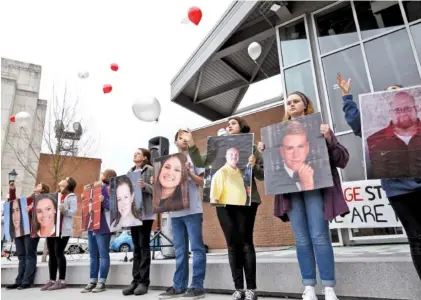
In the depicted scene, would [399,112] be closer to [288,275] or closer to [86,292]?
[288,275]

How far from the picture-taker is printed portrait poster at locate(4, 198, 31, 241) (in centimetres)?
508

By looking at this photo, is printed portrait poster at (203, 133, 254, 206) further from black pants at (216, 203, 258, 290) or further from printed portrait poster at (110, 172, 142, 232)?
printed portrait poster at (110, 172, 142, 232)

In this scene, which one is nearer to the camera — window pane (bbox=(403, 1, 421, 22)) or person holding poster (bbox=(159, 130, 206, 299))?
person holding poster (bbox=(159, 130, 206, 299))

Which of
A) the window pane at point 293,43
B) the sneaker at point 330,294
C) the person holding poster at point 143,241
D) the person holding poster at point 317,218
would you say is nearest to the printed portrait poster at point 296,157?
the person holding poster at point 317,218

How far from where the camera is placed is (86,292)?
397cm

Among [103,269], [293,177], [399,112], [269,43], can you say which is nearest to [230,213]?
[293,177]

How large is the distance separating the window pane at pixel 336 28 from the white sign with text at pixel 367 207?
326 centimetres

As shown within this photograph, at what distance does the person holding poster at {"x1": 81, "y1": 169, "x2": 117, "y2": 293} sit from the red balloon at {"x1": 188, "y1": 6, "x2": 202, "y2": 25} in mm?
3932

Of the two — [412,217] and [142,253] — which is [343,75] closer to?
[412,217]

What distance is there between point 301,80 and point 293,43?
1097mm

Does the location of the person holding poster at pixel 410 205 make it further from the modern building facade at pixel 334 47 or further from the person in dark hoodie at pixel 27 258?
the person in dark hoodie at pixel 27 258

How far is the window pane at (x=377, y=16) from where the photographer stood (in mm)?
6430

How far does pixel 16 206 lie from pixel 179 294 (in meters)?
3.78


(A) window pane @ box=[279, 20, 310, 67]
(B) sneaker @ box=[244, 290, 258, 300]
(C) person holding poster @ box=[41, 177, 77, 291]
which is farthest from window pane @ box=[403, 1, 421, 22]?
(C) person holding poster @ box=[41, 177, 77, 291]
